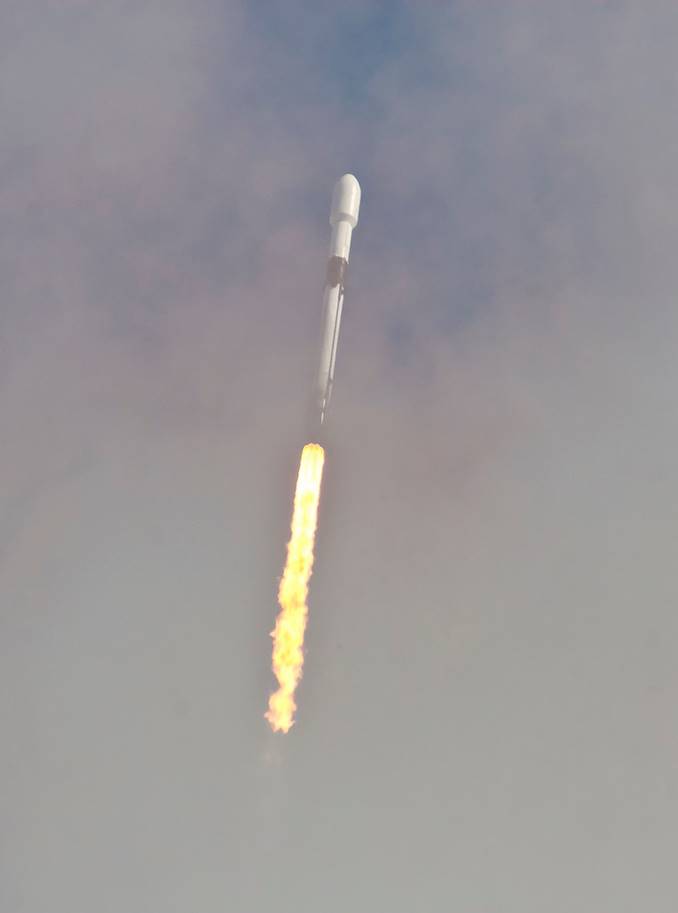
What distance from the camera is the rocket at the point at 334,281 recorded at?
77000mm

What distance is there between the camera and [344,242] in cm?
7881

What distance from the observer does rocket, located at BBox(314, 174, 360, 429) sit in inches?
3031

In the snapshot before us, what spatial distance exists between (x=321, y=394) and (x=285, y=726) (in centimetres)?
2435

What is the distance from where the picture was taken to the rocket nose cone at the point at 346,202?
7950 cm

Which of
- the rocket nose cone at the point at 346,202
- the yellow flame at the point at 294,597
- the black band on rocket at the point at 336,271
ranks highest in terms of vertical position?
the rocket nose cone at the point at 346,202

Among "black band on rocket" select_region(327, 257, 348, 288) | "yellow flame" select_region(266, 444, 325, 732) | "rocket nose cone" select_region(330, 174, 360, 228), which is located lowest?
"yellow flame" select_region(266, 444, 325, 732)

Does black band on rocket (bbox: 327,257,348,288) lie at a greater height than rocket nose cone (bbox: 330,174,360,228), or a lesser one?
lesser

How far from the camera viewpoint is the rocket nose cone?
79500 mm

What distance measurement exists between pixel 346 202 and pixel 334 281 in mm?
5816

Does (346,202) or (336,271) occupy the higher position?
(346,202)

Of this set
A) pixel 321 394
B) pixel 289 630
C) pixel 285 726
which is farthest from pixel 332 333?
pixel 285 726

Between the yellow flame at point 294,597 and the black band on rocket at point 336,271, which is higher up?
the black band on rocket at point 336,271

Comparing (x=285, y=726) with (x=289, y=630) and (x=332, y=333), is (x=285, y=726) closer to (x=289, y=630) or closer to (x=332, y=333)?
(x=289, y=630)

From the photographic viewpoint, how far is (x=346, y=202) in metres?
79.5
